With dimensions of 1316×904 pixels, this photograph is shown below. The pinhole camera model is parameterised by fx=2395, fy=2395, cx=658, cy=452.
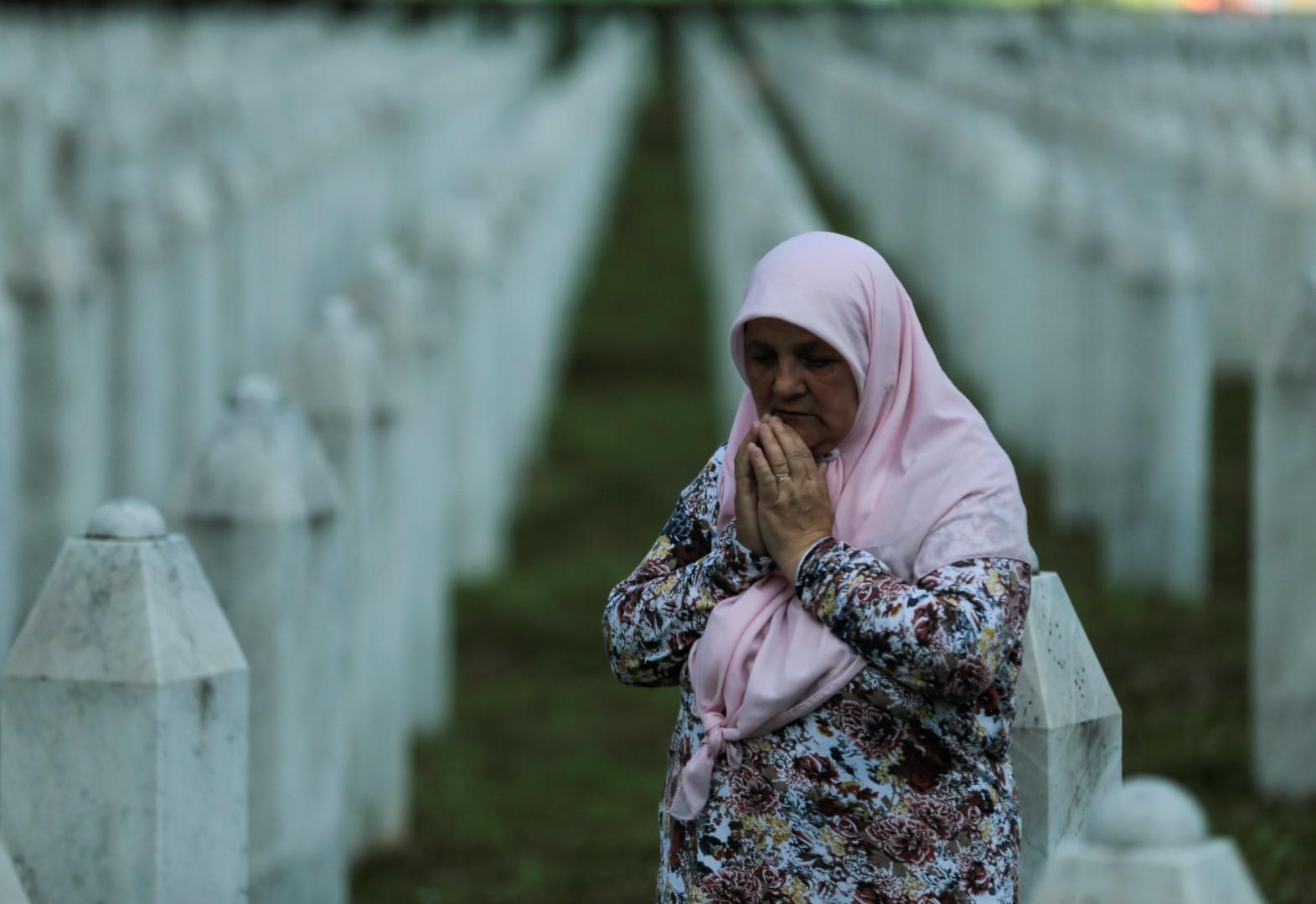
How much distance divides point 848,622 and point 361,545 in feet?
13.7

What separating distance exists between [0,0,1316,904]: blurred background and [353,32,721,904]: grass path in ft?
0.09

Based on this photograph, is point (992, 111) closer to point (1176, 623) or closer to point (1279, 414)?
point (1176, 623)

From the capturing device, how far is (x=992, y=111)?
83.6 feet

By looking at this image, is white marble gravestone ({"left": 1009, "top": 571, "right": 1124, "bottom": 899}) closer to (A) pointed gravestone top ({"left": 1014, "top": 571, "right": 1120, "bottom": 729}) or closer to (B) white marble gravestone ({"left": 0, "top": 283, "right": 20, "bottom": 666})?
(A) pointed gravestone top ({"left": 1014, "top": 571, "right": 1120, "bottom": 729})

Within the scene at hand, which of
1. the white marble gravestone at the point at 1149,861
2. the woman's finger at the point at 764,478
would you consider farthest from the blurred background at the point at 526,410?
the white marble gravestone at the point at 1149,861

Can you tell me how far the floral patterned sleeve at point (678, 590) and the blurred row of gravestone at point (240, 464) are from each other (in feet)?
2.95

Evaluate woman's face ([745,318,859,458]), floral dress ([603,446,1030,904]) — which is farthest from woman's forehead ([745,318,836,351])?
floral dress ([603,446,1030,904])

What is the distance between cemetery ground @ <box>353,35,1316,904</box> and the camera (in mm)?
6703

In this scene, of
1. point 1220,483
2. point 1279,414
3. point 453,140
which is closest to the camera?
point 1279,414

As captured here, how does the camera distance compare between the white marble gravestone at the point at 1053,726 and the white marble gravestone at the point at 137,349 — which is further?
the white marble gravestone at the point at 137,349

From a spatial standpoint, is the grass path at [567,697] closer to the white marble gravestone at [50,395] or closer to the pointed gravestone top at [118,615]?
the white marble gravestone at [50,395]

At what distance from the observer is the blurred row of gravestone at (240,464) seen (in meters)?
3.83

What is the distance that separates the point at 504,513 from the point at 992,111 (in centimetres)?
1471

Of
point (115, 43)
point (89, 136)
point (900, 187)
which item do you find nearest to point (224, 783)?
point (89, 136)
